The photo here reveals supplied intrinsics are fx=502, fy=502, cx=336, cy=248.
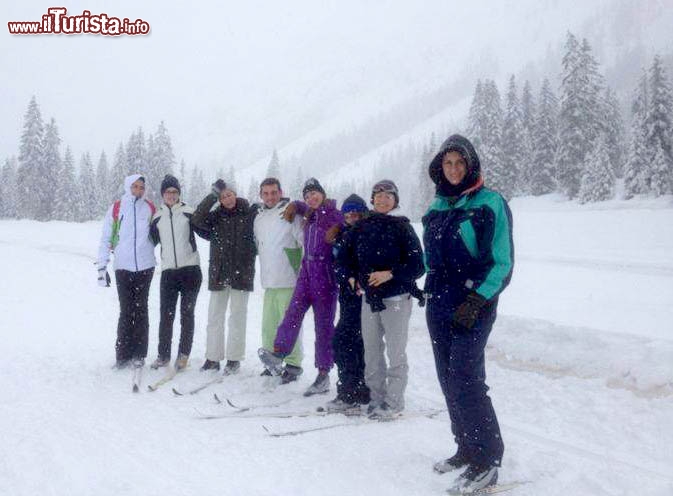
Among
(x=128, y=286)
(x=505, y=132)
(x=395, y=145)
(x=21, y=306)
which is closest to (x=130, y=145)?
(x=505, y=132)

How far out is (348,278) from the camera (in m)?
5.23

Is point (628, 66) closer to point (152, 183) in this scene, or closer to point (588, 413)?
point (152, 183)

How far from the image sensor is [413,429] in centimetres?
479

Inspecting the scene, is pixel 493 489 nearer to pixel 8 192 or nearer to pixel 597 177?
pixel 597 177

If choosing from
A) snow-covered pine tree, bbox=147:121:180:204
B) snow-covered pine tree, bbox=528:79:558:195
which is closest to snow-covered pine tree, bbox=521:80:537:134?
snow-covered pine tree, bbox=528:79:558:195

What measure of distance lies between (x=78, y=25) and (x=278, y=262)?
43.0ft

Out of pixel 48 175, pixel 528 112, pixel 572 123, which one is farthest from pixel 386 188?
pixel 48 175

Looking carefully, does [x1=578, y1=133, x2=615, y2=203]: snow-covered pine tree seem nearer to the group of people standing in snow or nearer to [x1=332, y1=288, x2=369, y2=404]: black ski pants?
the group of people standing in snow

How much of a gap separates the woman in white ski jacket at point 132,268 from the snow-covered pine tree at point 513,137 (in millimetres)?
48162

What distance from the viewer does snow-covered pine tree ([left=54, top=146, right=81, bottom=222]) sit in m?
58.6

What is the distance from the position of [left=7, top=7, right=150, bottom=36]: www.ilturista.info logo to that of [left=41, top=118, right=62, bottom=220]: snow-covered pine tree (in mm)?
45330

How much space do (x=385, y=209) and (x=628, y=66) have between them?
17989 cm

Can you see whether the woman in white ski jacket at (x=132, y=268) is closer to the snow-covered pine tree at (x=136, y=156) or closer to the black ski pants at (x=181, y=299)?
the black ski pants at (x=181, y=299)

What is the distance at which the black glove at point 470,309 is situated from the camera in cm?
358
